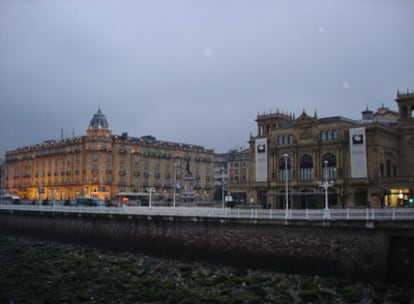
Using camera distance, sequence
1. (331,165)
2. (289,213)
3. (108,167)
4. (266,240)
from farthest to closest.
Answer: (108,167) → (331,165) → (266,240) → (289,213)

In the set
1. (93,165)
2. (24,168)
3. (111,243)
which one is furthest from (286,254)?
(24,168)

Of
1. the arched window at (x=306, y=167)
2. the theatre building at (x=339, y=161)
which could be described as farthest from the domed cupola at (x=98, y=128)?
the arched window at (x=306, y=167)

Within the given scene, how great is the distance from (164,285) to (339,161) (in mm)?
47833

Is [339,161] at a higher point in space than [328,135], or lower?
lower

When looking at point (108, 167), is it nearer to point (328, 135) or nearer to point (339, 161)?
point (328, 135)

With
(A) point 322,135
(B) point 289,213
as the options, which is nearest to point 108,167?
(A) point 322,135

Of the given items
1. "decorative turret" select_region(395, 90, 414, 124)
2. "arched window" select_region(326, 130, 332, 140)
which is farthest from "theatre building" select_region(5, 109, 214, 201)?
"decorative turret" select_region(395, 90, 414, 124)

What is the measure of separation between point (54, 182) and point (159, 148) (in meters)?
33.8

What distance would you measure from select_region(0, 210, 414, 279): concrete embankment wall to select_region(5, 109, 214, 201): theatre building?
207 ft

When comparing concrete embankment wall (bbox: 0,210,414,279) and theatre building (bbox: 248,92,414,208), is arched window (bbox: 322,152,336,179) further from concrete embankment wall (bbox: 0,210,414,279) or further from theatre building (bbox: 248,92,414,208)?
concrete embankment wall (bbox: 0,210,414,279)

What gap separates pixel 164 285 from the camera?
41938 millimetres

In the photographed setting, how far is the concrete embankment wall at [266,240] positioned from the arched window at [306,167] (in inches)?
1399

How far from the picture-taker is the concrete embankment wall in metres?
41.0

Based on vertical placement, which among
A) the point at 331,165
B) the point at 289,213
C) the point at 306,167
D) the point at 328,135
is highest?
the point at 328,135
